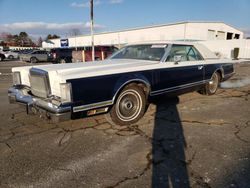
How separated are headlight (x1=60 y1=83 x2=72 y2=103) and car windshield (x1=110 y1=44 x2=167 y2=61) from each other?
7.33 feet

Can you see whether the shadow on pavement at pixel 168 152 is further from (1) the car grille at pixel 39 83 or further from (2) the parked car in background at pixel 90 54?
(2) the parked car in background at pixel 90 54

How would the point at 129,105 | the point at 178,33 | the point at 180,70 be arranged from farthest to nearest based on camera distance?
the point at 178,33
the point at 180,70
the point at 129,105

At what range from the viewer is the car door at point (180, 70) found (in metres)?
4.80

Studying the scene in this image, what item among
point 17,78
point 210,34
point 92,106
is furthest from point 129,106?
point 210,34

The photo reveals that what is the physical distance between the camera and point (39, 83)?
4012 millimetres

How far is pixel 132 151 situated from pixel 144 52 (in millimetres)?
2633

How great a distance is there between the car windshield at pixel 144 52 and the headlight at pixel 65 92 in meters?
2.23

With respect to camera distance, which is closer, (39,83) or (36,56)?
(39,83)

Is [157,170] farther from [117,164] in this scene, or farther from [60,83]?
[60,83]

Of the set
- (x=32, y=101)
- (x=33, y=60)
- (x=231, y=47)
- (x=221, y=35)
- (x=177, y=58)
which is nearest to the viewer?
(x=32, y=101)

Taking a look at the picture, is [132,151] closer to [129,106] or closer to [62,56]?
[129,106]

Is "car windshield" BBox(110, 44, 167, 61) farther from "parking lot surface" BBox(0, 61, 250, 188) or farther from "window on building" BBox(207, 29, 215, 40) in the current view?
"window on building" BBox(207, 29, 215, 40)

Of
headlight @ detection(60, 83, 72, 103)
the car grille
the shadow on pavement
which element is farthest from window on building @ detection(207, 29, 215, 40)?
headlight @ detection(60, 83, 72, 103)

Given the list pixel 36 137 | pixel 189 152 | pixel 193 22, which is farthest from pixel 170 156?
pixel 193 22
